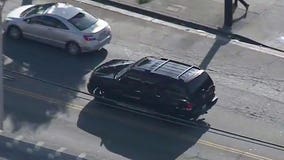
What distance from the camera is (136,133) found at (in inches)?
899

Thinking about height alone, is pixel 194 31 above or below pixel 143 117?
below

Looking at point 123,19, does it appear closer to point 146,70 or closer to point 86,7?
point 86,7

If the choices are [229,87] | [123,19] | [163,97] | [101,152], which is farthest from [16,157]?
[123,19]

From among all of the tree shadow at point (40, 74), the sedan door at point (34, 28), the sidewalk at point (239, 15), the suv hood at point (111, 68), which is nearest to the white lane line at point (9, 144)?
the tree shadow at point (40, 74)

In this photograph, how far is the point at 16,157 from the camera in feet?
50.5

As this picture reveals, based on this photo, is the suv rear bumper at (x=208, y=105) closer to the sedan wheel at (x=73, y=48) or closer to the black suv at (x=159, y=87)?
the black suv at (x=159, y=87)

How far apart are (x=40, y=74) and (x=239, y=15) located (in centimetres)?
948

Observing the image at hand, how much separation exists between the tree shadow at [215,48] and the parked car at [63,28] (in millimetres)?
3376

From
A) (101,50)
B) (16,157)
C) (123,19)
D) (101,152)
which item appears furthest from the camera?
(123,19)

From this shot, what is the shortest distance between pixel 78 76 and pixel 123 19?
5604mm

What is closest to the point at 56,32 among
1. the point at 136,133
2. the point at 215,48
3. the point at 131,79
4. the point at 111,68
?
the point at 111,68

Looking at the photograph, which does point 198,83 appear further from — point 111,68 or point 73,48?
point 73,48

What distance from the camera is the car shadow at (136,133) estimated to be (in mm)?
22016

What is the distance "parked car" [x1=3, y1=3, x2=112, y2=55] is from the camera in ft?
89.7
